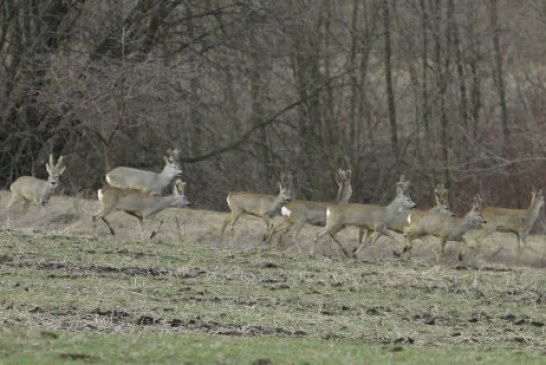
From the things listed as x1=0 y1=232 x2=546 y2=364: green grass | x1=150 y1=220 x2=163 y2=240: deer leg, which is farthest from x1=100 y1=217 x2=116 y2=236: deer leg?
x1=0 y1=232 x2=546 y2=364: green grass

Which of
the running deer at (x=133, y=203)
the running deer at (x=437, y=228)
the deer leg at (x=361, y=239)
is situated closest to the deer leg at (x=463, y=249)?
the running deer at (x=437, y=228)

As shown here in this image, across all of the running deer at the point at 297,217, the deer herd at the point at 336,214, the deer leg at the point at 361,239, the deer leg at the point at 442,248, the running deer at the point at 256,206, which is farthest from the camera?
the running deer at the point at 256,206

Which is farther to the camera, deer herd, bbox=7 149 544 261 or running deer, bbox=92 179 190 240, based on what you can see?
deer herd, bbox=7 149 544 261

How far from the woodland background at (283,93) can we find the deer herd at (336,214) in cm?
609

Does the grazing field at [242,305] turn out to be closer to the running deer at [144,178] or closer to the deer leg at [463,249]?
the deer leg at [463,249]

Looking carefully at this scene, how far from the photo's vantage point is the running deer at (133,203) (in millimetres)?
22266

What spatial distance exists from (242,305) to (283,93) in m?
21.6

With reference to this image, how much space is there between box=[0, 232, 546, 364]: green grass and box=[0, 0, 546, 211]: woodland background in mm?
11905

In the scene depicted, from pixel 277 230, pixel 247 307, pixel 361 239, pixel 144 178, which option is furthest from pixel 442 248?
pixel 247 307

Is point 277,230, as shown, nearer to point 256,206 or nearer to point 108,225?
point 256,206

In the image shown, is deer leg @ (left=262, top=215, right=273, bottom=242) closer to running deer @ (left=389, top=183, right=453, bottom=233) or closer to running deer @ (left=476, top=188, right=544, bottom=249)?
running deer @ (left=389, top=183, right=453, bottom=233)

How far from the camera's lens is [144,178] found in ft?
85.9

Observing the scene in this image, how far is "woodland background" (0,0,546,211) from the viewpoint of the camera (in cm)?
3094

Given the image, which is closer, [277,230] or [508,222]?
[277,230]
